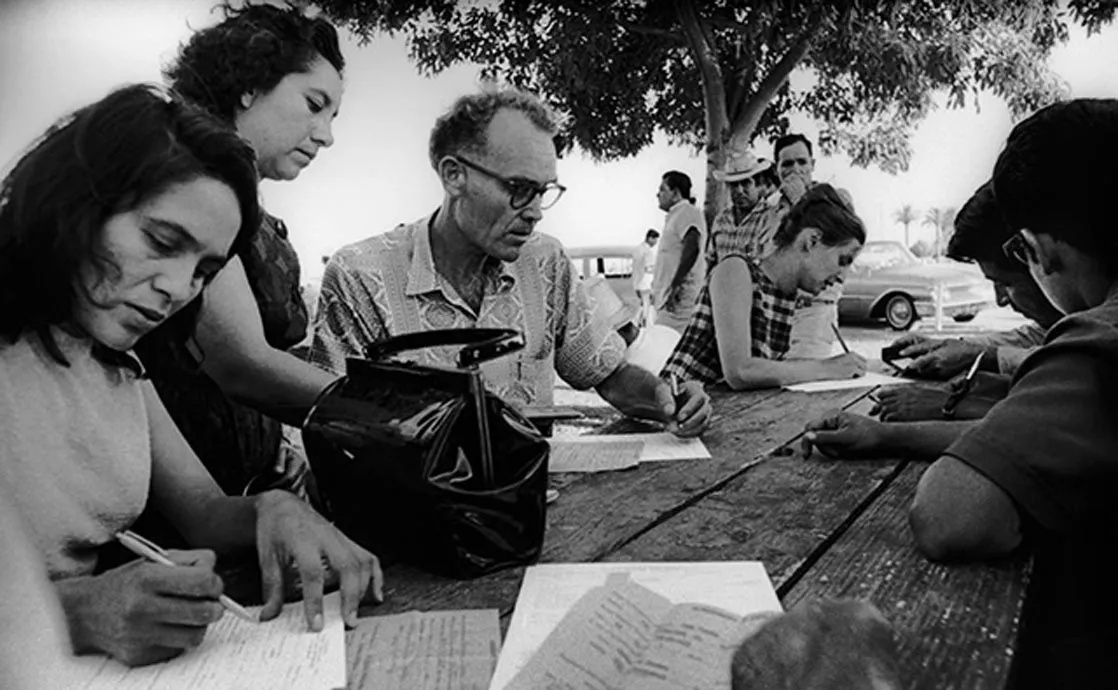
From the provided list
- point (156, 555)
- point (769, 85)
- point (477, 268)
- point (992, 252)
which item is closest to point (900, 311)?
point (769, 85)

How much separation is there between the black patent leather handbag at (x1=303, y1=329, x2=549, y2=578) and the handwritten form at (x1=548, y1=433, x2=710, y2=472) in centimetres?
47

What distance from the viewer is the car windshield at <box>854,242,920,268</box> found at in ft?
34.2

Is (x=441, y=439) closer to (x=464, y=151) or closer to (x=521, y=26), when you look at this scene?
(x=464, y=151)

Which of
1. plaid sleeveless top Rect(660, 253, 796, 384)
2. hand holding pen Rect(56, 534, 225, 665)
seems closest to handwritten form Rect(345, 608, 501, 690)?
hand holding pen Rect(56, 534, 225, 665)

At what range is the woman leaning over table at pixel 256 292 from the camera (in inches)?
58.7

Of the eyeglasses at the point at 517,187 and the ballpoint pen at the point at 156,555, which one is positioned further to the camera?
the eyeglasses at the point at 517,187

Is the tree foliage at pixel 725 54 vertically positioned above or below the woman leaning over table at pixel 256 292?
above

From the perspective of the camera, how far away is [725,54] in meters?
6.88

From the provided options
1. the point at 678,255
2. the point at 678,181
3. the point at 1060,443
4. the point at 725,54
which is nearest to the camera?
the point at 1060,443

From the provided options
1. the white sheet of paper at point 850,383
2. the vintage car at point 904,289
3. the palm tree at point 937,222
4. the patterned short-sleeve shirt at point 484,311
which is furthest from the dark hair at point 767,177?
the vintage car at point 904,289

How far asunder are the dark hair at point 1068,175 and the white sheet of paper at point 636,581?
694mm

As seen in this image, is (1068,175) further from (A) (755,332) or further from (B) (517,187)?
(A) (755,332)

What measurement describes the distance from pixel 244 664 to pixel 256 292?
988 mm

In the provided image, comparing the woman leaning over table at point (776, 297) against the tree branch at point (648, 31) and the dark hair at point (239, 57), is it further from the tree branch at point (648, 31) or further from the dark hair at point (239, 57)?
the tree branch at point (648, 31)
